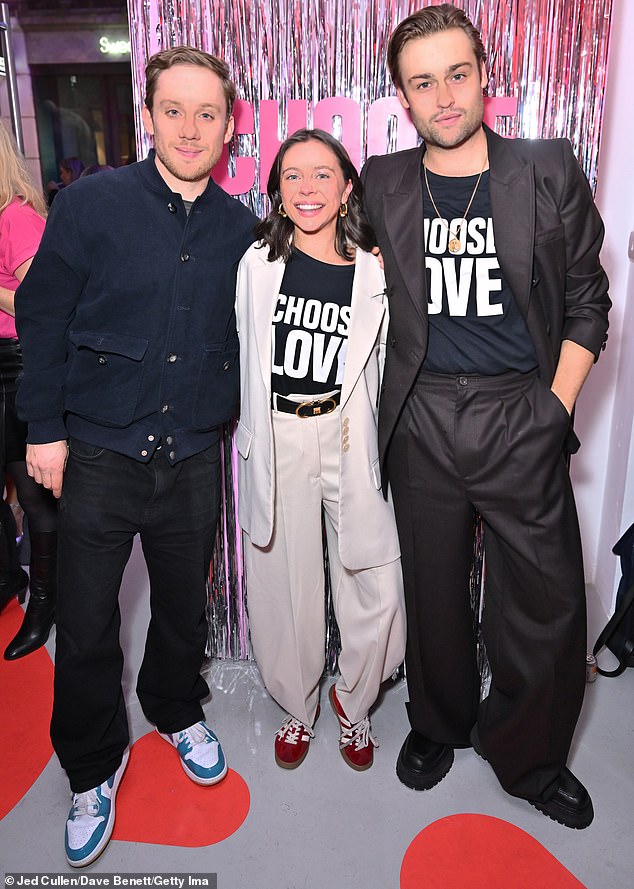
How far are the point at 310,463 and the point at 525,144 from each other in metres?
1.02

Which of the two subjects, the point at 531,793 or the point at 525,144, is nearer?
the point at 525,144

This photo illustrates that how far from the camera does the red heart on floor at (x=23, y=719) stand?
7.06ft

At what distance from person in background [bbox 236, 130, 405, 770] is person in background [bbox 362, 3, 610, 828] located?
82 millimetres

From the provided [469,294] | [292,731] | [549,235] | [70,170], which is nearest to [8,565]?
[292,731]

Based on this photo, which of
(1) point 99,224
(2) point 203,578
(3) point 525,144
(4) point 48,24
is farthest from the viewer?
(4) point 48,24

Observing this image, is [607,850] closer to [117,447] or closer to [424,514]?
[424,514]

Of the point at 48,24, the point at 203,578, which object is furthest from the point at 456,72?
the point at 48,24

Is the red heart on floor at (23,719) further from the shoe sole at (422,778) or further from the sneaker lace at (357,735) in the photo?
the shoe sole at (422,778)

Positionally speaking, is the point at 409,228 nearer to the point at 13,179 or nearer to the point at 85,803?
the point at 13,179

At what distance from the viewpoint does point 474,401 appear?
186 centimetres

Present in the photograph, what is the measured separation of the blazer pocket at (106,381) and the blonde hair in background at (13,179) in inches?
36.7

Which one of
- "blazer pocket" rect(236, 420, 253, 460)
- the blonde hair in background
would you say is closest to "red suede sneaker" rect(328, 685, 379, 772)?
"blazer pocket" rect(236, 420, 253, 460)

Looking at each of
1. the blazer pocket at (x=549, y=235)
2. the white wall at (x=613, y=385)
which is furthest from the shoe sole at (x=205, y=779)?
the blazer pocket at (x=549, y=235)

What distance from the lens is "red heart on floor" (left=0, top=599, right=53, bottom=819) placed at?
215cm
